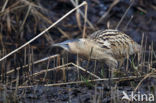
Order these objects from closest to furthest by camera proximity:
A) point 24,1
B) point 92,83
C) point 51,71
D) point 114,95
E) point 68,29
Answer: point 114,95
point 92,83
point 51,71
point 24,1
point 68,29

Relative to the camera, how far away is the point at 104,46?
4.67 m

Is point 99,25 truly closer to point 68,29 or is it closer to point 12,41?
point 68,29

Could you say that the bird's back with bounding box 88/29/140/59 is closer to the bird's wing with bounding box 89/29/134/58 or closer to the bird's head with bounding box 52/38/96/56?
the bird's wing with bounding box 89/29/134/58

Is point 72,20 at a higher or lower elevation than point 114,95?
higher

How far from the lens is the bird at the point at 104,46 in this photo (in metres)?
4.45

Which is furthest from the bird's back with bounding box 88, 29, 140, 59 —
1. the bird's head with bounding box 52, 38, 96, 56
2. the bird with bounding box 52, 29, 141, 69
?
the bird's head with bounding box 52, 38, 96, 56

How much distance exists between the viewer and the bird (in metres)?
4.45

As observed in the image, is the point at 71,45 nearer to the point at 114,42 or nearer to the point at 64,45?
the point at 64,45

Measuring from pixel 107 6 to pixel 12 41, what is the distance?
87.2 inches

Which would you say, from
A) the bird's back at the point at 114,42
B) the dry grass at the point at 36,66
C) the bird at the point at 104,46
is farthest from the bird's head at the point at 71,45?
the bird's back at the point at 114,42

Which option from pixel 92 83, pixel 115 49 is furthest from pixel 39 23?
pixel 92 83

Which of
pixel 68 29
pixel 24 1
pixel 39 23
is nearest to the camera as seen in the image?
pixel 24 1

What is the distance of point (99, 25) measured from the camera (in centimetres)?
719

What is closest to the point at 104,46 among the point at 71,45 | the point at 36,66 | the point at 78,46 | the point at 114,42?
the point at 114,42
